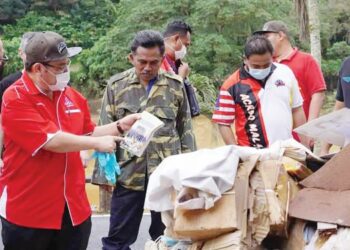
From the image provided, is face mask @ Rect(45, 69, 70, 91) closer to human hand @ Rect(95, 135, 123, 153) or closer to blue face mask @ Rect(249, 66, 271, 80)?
human hand @ Rect(95, 135, 123, 153)

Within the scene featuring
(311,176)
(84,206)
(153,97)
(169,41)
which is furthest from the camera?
(169,41)

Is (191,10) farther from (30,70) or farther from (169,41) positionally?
(30,70)

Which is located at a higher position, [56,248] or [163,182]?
[163,182]

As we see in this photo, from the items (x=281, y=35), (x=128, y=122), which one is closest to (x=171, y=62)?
(x=281, y=35)

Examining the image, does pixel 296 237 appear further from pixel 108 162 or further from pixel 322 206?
pixel 108 162

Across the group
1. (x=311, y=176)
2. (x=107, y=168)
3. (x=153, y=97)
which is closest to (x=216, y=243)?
(x=311, y=176)

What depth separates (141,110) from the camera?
13.8ft

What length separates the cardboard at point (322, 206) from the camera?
2.37 metres

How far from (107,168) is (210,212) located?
1186 mm

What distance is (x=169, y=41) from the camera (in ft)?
18.3

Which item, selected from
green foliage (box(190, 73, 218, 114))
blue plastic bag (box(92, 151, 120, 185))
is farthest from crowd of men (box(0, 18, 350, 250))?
green foliage (box(190, 73, 218, 114))

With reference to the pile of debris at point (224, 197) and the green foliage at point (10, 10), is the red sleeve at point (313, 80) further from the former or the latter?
the green foliage at point (10, 10)

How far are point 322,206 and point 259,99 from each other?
1.99m

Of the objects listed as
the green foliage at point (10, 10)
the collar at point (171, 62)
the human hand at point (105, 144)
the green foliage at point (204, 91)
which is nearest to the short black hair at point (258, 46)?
the collar at point (171, 62)
